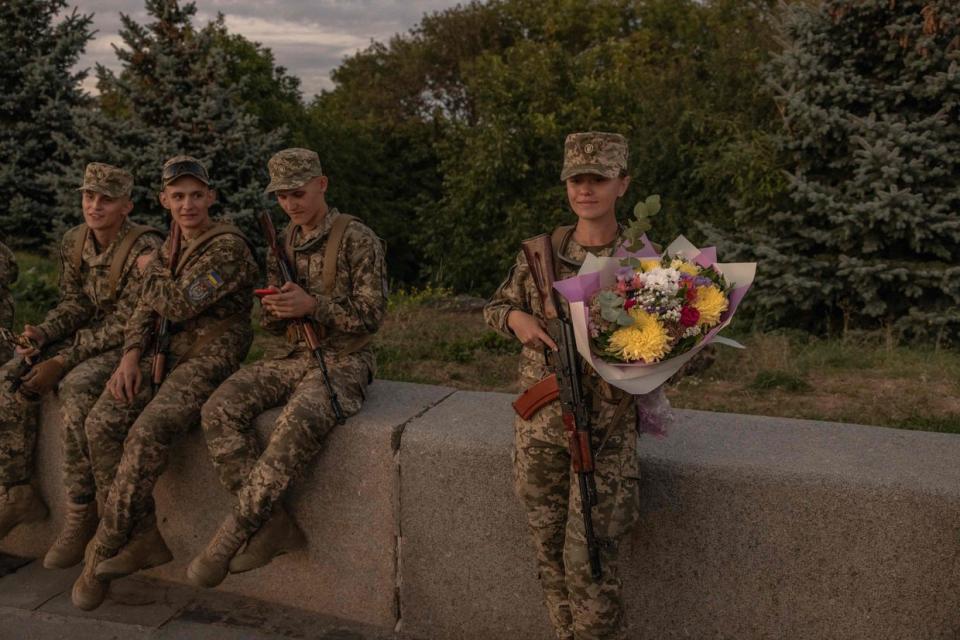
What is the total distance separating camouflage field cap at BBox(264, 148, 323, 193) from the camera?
405 centimetres

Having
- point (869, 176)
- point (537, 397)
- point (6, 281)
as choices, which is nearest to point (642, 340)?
point (537, 397)

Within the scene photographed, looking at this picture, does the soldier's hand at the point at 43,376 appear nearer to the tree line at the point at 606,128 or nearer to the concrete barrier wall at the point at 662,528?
the concrete barrier wall at the point at 662,528

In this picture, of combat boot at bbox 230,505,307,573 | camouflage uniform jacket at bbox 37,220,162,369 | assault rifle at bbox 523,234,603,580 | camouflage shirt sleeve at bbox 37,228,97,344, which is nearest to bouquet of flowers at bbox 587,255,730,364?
assault rifle at bbox 523,234,603,580

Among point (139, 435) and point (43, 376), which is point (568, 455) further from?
point (43, 376)

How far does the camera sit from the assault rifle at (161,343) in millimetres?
4180

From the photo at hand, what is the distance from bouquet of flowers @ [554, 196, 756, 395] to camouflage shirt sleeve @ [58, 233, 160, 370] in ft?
8.65

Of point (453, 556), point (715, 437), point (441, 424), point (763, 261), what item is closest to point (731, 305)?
point (715, 437)

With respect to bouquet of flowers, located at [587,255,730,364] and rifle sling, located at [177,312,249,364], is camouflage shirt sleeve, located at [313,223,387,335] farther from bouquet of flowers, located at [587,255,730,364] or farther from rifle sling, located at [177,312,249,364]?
bouquet of flowers, located at [587,255,730,364]

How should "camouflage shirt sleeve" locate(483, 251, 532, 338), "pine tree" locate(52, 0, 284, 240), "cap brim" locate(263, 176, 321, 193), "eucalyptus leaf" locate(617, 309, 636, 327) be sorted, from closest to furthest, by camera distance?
"eucalyptus leaf" locate(617, 309, 636, 327)
"camouflage shirt sleeve" locate(483, 251, 532, 338)
"cap brim" locate(263, 176, 321, 193)
"pine tree" locate(52, 0, 284, 240)

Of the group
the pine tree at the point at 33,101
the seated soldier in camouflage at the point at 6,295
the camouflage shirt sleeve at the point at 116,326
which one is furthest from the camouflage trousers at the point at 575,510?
the pine tree at the point at 33,101

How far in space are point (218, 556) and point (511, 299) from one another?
5.40ft

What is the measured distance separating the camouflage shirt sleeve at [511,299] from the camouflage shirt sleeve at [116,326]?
210cm

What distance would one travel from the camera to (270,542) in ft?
12.3

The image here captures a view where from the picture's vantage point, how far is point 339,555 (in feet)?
12.9
